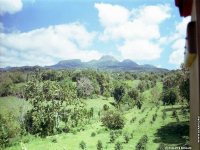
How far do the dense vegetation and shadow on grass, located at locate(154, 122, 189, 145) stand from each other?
0.05 metres

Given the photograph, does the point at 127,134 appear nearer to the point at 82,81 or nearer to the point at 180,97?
the point at 180,97

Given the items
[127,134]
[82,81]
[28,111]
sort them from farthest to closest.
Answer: [82,81] → [28,111] → [127,134]

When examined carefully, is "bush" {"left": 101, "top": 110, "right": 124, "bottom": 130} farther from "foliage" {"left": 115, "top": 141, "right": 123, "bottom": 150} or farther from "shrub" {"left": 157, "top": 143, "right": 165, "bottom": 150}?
"shrub" {"left": 157, "top": 143, "right": 165, "bottom": 150}

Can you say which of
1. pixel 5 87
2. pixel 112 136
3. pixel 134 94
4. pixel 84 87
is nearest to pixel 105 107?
pixel 84 87

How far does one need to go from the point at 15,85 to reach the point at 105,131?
19.0 feet

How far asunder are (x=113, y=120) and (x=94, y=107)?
123cm

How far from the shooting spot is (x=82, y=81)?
2025cm

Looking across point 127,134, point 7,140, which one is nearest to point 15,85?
point 7,140

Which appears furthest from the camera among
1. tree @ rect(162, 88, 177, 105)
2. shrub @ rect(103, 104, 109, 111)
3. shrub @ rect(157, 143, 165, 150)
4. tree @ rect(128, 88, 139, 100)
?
tree @ rect(128, 88, 139, 100)

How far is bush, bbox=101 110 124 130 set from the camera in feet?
59.0

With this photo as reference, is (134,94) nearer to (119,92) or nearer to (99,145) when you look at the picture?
(119,92)

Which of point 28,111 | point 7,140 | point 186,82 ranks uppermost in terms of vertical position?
→ point 186,82

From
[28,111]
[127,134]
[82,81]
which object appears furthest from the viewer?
[82,81]

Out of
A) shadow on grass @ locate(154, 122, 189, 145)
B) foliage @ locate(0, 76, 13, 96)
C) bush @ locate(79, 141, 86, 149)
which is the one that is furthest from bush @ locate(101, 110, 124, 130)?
foliage @ locate(0, 76, 13, 96)
